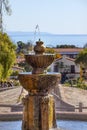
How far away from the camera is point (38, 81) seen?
12.3 meters

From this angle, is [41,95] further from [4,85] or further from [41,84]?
[4,85]

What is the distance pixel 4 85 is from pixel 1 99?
952 centimetres

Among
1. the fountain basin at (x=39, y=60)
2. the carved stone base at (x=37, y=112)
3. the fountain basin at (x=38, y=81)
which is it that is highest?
the fountain basin at (x=39, y=60)

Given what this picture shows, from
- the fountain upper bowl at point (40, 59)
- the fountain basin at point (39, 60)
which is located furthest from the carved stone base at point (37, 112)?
the fountain upper bowl at point (40, 59)

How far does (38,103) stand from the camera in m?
12.4

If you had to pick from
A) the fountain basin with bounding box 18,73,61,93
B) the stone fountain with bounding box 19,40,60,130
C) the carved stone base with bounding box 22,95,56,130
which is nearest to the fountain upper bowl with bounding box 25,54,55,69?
the stone fountain with bounding box 19,40,60,130

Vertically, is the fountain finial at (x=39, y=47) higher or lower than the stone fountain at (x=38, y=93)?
higher

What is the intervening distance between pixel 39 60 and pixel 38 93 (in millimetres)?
839

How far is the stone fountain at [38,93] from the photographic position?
12250 millimetres

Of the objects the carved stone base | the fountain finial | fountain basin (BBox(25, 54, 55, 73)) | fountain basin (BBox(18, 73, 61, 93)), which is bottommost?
the carved stone base

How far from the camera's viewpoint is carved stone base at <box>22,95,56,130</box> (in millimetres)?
12405

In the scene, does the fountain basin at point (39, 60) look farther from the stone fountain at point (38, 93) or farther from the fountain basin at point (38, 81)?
the fountain basin at point (38, 81)

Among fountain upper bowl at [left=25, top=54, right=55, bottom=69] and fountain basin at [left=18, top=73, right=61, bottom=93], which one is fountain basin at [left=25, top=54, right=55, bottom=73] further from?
fountain basin at [left=18, top=73, right=61, bottom=93]

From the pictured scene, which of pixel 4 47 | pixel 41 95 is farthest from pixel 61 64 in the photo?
pixel 41 95
